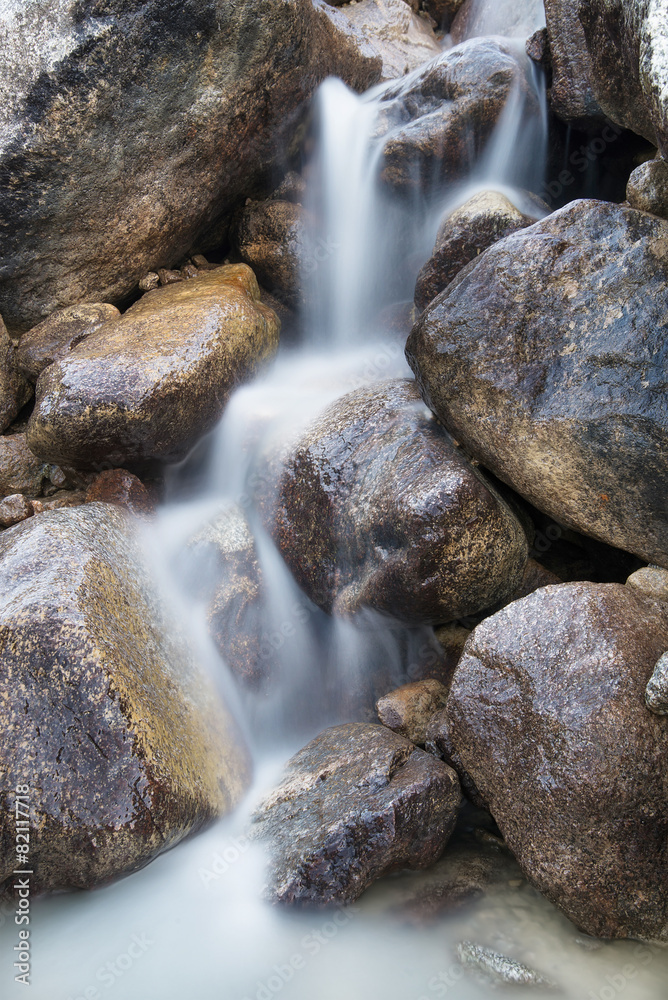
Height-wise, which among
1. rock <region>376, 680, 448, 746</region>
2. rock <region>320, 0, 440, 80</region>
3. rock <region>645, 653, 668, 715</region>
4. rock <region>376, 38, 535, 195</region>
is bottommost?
rock <region>376, 680, 448, 746</region>

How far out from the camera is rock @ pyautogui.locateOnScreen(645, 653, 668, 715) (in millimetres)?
2758

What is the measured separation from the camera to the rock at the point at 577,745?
109 inches

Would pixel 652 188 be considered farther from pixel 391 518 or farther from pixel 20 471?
pixel 20 471

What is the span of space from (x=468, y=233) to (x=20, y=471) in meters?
3.99

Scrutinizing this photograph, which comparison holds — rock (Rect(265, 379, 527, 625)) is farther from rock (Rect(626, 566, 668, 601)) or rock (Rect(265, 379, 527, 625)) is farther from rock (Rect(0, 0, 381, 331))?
rock (Rect(0, 0, 381, 331))

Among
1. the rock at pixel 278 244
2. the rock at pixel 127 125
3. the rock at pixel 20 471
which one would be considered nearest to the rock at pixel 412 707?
the rock at pixel 20 471

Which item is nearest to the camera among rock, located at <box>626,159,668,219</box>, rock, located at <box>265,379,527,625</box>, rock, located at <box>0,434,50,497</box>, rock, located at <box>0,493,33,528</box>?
rock, located at <box>626,159,668,219</box>

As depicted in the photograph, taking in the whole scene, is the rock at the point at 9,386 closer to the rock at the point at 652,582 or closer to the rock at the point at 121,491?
the rock at the point at 121,491

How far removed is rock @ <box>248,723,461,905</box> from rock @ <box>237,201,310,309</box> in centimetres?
465

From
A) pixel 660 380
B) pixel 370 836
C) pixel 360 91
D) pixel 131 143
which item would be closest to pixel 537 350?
pixel 660 380

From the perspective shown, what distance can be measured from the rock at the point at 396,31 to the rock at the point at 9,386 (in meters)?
6.22

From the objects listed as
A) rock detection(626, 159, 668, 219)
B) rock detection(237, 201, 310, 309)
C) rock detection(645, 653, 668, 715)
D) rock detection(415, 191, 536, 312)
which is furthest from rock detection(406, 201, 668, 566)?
rock detection(237, 201, 310, 309)

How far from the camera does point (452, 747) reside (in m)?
3.52

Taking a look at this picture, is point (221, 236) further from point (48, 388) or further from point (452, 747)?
point (452, 747)
